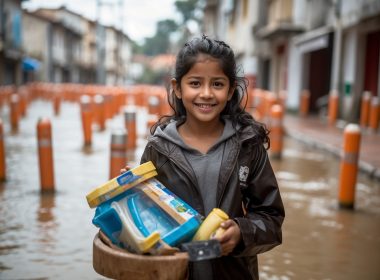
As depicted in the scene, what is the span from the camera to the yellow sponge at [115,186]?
2.24 metres

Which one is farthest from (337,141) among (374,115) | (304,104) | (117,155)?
(304,104)

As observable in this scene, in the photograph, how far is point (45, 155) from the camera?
7086mm

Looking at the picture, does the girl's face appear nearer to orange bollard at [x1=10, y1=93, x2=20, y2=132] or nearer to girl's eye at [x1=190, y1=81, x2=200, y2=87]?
girl's eye at [x1=190, y1=81, x2=200, y2=87]

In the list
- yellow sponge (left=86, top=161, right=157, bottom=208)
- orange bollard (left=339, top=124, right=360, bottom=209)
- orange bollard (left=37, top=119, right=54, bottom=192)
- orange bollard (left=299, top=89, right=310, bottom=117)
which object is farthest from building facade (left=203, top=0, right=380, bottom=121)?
yellow sponge (left=86, top=161, right=157, bottom=208)

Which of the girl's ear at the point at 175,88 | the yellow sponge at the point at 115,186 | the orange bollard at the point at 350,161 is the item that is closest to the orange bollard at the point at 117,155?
the orange bollard at the point at 350,161

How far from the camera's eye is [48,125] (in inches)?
285

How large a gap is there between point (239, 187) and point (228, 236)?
329 mm

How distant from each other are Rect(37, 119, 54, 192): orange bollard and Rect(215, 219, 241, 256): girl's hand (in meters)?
5.20

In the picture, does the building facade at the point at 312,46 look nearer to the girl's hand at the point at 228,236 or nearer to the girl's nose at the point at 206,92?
the girl's nose at the point at 206,92

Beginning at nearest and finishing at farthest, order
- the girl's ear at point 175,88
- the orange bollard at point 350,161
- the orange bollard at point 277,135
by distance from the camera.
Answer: the girl's ear at point 175,88
the orange bollard at point 350,161
the orange bollard at point 277,135

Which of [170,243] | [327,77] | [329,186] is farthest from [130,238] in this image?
[327,77]

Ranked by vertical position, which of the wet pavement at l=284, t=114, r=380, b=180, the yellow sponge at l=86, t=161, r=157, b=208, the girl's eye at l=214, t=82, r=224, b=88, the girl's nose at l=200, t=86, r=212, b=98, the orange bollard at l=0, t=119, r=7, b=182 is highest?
the girl's eye at l=214, t=82, r=224, b=88

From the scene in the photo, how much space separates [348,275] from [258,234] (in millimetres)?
2456

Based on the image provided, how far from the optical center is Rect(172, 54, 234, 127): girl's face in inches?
98.7
